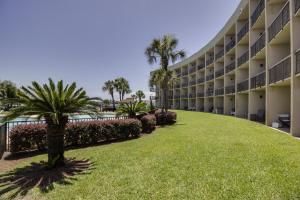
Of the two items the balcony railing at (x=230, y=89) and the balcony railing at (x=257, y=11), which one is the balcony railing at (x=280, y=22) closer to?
the balcony railing at (x=257, y=11)

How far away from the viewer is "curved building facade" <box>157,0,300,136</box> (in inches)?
424

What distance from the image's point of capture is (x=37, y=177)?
550 centimetres

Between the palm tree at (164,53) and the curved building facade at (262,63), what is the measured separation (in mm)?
7384

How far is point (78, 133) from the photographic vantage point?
9.15 metres

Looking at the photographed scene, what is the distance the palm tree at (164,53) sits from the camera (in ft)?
62.8

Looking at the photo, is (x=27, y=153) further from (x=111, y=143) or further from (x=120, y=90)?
(x=120, y=90)

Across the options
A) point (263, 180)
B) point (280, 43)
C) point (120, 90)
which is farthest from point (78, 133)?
point (120, 90)

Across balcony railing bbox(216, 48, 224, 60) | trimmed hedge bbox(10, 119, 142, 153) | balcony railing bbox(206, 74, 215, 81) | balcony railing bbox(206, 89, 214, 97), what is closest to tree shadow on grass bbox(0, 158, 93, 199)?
trimmed hedge bbox(10, 119, 142, 153)

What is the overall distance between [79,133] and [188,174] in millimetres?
5942

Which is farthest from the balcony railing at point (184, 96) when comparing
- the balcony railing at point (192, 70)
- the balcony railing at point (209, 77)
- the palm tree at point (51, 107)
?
the palm tree at point (51, 107)

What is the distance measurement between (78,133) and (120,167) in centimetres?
401

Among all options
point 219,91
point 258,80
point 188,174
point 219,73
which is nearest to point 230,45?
point 219,73

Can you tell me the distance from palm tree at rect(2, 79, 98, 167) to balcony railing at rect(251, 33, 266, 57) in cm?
1589

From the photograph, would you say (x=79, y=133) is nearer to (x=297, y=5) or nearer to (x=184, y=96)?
(x=297, y=5)
